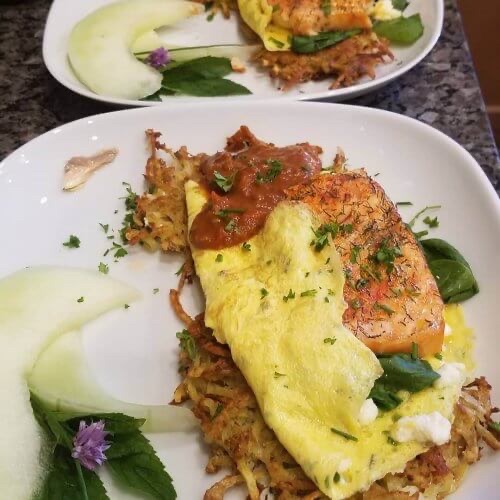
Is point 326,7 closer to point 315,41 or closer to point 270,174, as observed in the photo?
point 315,41

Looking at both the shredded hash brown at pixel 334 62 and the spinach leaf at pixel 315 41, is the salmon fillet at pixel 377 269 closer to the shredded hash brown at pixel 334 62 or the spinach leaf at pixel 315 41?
the shredded hash brown at pixel 334 62

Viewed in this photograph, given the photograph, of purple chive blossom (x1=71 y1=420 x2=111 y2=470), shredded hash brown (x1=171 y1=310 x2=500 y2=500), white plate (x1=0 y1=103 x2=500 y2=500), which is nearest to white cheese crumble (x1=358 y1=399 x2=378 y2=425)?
shredded hash brown (x1=171 y1=310 x2=500 y2=500)

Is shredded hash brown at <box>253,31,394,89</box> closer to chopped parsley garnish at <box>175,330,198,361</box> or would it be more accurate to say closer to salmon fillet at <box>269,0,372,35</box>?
salmon fillet at <box>269,0,372,35</box>

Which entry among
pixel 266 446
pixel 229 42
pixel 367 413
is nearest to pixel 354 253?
pixel 367 413

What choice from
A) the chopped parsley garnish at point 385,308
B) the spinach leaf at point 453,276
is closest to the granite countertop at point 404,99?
the spinach leaf at point 453,276

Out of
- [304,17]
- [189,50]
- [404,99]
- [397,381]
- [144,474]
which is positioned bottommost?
[144,474]

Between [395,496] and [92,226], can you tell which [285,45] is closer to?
[92,226]
